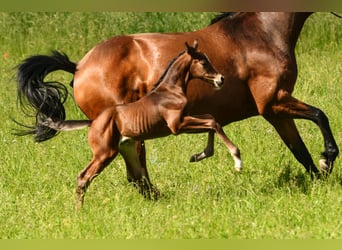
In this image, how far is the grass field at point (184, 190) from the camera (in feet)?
14.2

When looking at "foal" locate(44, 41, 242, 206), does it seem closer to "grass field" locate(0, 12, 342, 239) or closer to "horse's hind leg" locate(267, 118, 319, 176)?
"grass field" locate(0, 12, 342, 239)

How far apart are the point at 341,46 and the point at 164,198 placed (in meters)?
7.96

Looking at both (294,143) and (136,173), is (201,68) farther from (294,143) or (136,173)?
(294,143)

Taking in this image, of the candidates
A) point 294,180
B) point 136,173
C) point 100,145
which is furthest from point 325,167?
point 100,145

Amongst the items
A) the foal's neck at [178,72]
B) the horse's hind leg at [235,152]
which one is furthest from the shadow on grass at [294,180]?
the foal's neck at [178,72]

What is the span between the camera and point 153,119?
530 centimetres

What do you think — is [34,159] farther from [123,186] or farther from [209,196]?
[209,196]

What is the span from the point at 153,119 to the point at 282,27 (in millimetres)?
1637

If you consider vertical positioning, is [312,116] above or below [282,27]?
below

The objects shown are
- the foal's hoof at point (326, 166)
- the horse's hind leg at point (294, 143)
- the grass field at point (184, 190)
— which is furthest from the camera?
the horse's hind leg at point (294, 143)

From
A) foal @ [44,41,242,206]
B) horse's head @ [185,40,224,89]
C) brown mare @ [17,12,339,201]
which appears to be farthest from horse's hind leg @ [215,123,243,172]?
brown mare @ [17,12,339,201]

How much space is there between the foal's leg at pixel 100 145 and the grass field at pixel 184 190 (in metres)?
0.14

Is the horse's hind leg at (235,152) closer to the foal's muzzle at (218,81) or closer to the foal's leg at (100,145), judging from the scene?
the foal's muzzle at (218,81)

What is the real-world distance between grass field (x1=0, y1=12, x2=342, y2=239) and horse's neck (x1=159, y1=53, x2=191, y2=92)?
0.79 meters
